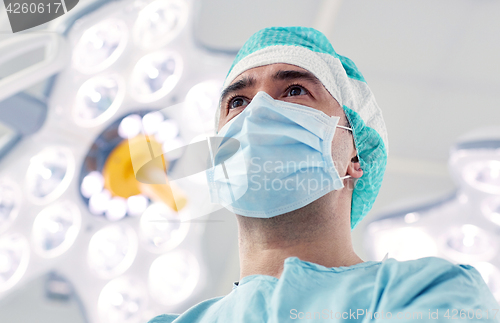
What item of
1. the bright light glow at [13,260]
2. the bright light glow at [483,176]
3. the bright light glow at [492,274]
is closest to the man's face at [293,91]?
the bright light glow at [483,176]

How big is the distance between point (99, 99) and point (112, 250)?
56 centimetres

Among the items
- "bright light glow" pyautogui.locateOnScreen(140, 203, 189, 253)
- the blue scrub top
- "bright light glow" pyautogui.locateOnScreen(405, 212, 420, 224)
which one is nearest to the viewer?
the blue scrub top

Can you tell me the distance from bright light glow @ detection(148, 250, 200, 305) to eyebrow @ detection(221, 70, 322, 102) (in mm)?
678

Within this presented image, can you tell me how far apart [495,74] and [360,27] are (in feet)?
2.00

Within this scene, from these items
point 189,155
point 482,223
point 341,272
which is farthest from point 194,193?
point 482,223

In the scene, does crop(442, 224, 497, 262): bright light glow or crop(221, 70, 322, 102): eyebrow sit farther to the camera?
crop(442, 224, 497, 262): bright light glow

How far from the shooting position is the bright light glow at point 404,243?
1.96 m

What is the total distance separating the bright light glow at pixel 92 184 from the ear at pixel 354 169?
2.80 ft

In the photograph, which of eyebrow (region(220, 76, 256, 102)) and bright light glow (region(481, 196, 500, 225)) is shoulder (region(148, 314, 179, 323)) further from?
bright light glow (region(481, 196, 500, 225))

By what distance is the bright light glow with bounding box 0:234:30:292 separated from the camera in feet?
4.44

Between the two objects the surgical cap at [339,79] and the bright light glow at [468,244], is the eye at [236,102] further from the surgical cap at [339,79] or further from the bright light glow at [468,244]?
the bright light glow at [468,244]

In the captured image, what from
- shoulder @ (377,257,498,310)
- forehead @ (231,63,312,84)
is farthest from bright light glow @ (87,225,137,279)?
shoulder @ (377,257,498,310)

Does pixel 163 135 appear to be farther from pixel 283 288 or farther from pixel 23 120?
pixel 283 288

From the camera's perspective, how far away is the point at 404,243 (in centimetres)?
201
